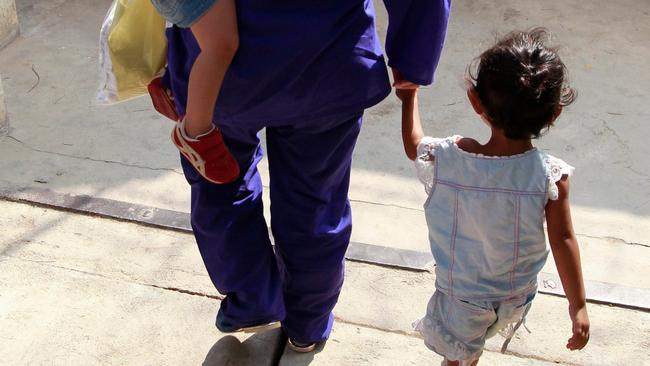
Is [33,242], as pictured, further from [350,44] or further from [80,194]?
[350,44]

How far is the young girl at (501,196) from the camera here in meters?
1.54

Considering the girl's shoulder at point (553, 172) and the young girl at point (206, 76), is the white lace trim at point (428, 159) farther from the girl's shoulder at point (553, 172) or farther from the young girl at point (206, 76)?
the young girl at point (206, 76)

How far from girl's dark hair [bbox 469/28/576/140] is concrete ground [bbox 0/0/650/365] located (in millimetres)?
850

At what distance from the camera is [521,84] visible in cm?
152

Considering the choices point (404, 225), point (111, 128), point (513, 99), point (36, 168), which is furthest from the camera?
point (111, 128)

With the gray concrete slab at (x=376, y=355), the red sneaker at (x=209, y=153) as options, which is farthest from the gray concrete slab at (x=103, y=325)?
the red sneaker at (x=209, y=153)

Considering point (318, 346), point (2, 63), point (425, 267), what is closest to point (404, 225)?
point (425, 267)

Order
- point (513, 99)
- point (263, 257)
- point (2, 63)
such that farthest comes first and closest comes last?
point (2, 63) → point (263, 257) → point (513, 99)

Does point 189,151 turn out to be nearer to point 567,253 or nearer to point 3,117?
point 567,253

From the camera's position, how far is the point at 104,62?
1834 millimetres

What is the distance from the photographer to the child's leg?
4.81 feet

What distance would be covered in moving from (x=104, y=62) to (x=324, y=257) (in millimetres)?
678

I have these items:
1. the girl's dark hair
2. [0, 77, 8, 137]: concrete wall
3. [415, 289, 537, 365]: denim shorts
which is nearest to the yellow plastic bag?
the girl's dark hair

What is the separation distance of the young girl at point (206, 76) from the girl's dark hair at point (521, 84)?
48cm
